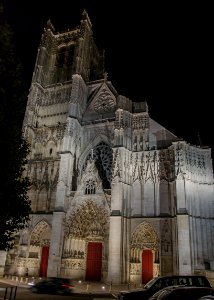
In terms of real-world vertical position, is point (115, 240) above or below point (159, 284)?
above

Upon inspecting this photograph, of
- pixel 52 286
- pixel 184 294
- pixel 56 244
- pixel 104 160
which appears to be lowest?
pixel 52 286

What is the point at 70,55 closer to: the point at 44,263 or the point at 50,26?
the point at 50,26

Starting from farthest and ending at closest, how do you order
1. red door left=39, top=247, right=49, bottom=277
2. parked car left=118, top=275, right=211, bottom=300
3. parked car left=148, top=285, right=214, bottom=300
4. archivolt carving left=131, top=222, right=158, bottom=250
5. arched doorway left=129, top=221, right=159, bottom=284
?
red door left=39, top=247, right=49, bottom=277 < archivolt carving left=131, top=222, right=158, bottom=250 < arched doorway left=129, top=221, right=159, bottom=284 < parked car left=118, top=275, right=211, bottom=300 < parked car left=148, top=285, right=214, bottom=300

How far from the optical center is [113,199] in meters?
20.4

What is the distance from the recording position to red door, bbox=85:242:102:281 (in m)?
20.6

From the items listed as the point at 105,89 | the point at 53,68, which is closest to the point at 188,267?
the point at 105,89

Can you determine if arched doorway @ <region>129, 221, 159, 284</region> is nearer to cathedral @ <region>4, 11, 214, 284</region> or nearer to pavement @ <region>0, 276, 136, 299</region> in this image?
cathedral @ <region>4, 11, 214, 284</region>

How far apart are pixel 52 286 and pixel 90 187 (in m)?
9.78

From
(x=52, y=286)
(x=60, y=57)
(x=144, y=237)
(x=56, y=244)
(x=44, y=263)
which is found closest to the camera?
(x=52, y=286)

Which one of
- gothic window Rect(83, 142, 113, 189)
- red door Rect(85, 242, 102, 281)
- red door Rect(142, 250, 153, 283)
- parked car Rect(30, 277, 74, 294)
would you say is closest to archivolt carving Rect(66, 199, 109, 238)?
red door Rect(85, 242, 102, 281)

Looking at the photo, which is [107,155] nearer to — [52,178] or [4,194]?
[52,178]

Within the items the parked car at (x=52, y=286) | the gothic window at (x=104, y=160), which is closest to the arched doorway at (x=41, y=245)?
the gothic window at (x=104, y=160)

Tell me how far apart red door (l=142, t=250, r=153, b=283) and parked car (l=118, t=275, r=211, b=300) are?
37.6ft

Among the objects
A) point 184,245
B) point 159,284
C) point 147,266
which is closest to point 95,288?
point 147,266
